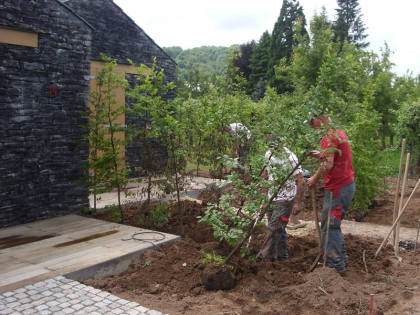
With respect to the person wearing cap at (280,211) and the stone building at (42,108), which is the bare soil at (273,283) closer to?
the person wearing cap at (280,211)

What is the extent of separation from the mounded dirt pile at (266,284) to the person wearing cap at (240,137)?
52.1 inches

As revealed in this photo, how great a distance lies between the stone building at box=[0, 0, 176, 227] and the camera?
5.64m

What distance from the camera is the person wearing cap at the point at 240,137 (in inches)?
198

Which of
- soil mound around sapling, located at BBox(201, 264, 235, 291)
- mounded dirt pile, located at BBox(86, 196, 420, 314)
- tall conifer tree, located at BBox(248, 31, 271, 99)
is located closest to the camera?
mounded dirt pile, located at BBox(86, 196, 420, 314)

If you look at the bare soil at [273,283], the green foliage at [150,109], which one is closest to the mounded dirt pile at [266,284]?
the bare soil at [273,283]

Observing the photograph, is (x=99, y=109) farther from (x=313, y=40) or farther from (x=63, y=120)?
(x=313, y=40)

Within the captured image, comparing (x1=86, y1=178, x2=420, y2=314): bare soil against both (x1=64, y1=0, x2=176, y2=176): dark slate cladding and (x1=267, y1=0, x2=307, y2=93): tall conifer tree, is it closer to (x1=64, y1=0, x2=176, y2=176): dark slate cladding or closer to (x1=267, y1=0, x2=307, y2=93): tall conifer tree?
(x1=64, y1=0, x2=176, y2=176): dark slate cladding

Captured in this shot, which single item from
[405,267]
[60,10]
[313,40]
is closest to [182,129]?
[60,10]

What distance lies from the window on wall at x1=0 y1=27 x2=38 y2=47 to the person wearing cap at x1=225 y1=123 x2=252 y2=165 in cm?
354

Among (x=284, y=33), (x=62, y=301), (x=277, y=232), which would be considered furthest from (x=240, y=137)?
(x=284, y=33)

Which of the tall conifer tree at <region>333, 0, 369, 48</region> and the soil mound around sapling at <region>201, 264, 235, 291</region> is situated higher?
A: the tall conifer tree at <region>333, 0, 369, 48</region>

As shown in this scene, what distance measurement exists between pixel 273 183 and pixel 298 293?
44.5 inches

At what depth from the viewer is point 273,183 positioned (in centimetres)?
379

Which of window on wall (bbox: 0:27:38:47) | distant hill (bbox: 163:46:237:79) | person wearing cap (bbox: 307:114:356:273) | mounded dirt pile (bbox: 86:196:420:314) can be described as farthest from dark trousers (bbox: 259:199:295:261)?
distant hill (bbox: 163:46:237:79)
